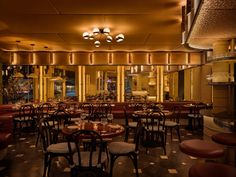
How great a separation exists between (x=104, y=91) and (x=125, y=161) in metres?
10.8

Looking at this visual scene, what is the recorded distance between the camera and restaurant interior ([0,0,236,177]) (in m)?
3.03

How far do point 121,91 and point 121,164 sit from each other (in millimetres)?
5832

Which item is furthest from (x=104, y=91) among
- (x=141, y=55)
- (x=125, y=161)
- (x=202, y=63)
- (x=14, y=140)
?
(x=125, y=161)

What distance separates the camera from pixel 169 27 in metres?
5.41

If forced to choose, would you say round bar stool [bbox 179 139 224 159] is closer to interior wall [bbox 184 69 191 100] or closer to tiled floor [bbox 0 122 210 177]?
tiled floor [bbox 0 122 210 177]

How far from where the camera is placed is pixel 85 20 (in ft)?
16.3

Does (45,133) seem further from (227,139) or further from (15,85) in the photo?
(15,85)

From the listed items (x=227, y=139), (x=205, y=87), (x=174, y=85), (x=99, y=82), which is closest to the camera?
(x=227, y=139)

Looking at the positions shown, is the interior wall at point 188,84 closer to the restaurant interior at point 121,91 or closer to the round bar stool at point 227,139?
the restaurant interior at point 121,91

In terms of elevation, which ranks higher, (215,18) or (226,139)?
(215,18)

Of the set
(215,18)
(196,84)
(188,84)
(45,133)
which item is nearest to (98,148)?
(45,133)

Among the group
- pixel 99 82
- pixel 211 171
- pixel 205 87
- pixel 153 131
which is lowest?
pixel 153 131

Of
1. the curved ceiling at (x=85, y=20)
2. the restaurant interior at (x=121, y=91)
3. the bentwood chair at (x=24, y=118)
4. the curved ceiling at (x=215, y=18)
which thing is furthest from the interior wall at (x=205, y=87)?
the bentwood chair at (x=24, y=118)

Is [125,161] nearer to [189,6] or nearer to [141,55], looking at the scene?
[189,6]
